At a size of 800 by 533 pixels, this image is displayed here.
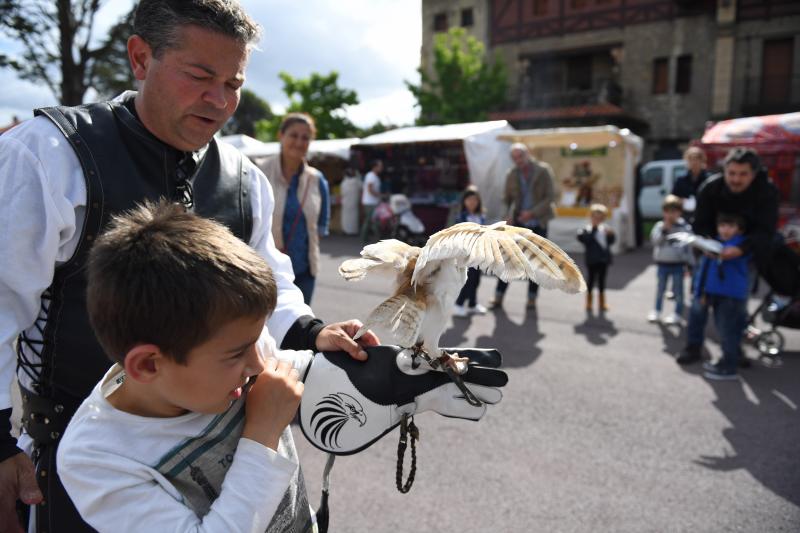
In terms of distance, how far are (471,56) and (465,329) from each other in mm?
23108

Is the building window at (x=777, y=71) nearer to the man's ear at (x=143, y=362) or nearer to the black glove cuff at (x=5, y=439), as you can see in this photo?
the man's ear at (x=143, y=362)

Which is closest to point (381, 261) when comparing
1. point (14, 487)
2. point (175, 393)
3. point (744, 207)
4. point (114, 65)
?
point (175, 393)

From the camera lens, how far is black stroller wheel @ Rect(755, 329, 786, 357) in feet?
16.3

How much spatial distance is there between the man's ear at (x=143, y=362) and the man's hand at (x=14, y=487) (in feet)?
1.72

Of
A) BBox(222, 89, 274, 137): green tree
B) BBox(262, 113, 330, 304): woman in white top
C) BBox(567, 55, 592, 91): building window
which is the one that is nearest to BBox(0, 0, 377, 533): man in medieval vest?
BBox(262, 113, 330, 304): woman in white top

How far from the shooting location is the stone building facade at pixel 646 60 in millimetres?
22719

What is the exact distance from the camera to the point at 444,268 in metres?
1.23

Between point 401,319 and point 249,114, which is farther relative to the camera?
point 249,114

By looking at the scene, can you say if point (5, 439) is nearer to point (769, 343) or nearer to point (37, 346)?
point (37, 346)

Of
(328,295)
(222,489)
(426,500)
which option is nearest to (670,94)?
(328,295)

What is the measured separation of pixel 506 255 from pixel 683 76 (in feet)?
91.3

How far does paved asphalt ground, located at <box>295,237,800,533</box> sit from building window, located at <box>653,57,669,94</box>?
23108mm

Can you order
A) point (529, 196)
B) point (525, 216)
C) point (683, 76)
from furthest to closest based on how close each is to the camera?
point (683, 76)
point (529, 196)
point (525, 216)

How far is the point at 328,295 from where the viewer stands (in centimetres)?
764
